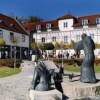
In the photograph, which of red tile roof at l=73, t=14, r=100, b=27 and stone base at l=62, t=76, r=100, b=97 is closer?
stone base at l=62, t=76, r=100, b=97

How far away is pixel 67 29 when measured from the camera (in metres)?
53.9

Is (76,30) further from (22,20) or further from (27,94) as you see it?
(27,94)

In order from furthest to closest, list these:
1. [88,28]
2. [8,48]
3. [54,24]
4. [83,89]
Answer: [54,24] → [88,28] → [8,48] → [83,89]

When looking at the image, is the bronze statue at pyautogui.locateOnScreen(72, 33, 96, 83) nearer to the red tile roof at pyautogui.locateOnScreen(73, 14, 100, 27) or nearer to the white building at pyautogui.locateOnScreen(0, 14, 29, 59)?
the white building at pyautogui.locateOnScreen(0, 14, 29, 59)

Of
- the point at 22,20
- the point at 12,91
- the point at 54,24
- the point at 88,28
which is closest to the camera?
the point at 12,91

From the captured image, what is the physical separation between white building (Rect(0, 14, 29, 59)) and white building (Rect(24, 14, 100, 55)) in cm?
517

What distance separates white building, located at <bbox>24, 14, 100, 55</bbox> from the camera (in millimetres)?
51616

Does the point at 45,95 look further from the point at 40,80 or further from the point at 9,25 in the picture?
the point at 9,25

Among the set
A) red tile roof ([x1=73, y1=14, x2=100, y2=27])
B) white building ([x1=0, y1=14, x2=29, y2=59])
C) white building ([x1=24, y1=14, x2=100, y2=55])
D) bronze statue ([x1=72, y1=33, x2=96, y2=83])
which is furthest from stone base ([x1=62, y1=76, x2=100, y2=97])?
red tile roof ([x1=73, y1=14, x2=100, y2=27])

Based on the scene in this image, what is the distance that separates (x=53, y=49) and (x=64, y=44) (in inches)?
97.7

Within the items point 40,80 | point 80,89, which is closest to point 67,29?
point 80,89

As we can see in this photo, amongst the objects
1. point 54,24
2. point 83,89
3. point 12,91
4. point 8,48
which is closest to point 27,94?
point 12,91

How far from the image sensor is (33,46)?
53094 millimetres

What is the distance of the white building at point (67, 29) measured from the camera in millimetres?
51616
